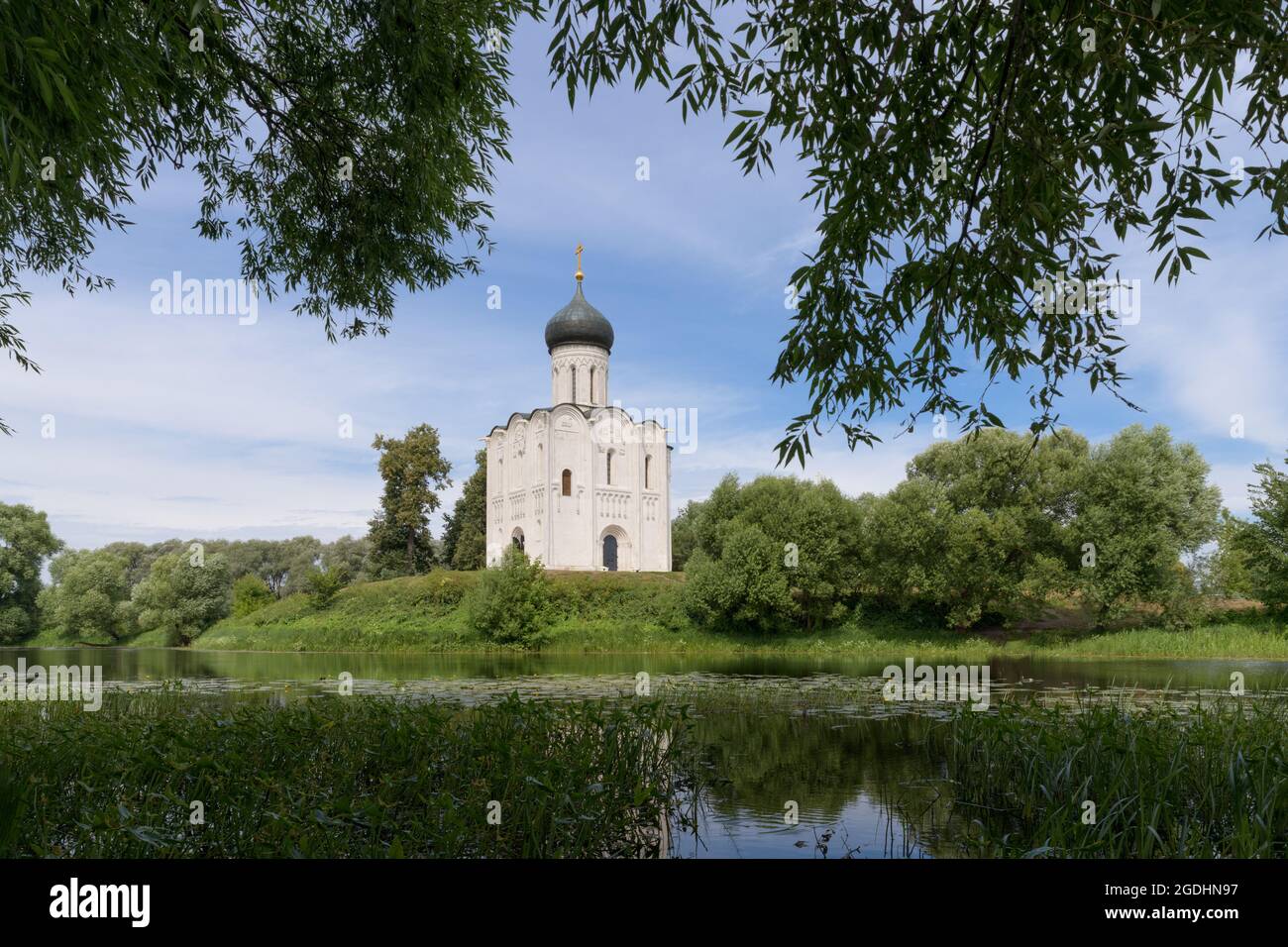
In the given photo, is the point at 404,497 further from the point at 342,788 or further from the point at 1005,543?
the point at 342,788

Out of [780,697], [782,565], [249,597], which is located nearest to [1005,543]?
[782,565]

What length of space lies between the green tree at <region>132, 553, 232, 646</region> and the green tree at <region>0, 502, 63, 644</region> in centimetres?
545

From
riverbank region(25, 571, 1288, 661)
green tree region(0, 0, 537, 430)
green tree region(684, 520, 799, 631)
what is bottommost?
riverbank region(25, 571, 1288, 661)

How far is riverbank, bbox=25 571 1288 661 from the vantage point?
90.3 ft

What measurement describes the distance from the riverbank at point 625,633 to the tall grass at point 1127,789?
20996 mm

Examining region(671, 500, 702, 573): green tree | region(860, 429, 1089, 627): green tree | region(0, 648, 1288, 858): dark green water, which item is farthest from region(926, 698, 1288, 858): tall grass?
region(671, 500, 702, 573): green tree

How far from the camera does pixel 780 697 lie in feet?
47.6

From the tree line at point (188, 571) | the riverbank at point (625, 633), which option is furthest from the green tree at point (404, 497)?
the riverbank at point (625, 633)

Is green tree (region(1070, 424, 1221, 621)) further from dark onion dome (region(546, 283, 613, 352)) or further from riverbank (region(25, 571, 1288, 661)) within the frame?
dark onion dome (region(546, 283, 613, 352))

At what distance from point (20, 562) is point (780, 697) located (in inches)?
1831

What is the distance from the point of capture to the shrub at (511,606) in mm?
33500

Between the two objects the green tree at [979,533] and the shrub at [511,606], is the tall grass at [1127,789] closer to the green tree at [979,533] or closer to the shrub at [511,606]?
the green tree at [979,533]
